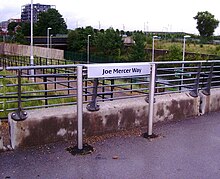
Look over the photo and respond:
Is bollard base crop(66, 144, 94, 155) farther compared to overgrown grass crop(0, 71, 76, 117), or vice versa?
overgrown grass crop(0, 71, 76, 117)

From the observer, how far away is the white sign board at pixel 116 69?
476 centimetres

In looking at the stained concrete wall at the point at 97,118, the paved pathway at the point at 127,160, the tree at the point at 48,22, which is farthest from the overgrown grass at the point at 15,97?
the tree at the point at 48,22

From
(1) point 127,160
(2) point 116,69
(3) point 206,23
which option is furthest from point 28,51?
(1) point 127,160

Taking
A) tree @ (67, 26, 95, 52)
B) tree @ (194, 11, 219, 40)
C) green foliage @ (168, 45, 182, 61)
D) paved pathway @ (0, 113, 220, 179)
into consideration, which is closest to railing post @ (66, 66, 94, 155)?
paved pathway @ (0, 113, 220, 179)

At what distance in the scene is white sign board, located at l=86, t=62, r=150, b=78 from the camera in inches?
187

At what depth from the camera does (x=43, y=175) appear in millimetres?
3941

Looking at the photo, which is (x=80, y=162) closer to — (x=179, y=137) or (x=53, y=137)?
(x=53, y=137)

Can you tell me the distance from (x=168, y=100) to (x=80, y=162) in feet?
8.28

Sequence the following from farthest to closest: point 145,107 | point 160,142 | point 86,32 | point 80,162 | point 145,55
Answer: point 86,32 < point 145,55 < point 145,107 < point 160,142 < point 80,162

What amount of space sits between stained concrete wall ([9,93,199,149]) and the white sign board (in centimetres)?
69

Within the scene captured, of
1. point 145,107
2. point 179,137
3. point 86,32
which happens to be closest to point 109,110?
point 145,107

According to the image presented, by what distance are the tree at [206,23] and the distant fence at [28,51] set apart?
30187 mm

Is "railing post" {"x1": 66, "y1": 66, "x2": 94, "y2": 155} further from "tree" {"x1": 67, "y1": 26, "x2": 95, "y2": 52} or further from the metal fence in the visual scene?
"tree" {"x1": 67, "y1": 26, "x2": 95, "y2": 52}

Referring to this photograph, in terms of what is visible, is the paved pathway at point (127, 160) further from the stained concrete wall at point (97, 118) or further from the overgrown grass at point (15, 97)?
the overgrown grass at point (15, 97)
